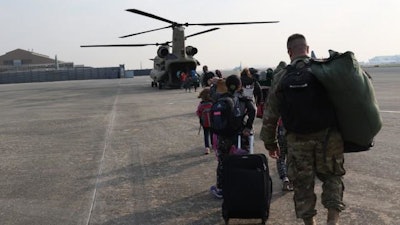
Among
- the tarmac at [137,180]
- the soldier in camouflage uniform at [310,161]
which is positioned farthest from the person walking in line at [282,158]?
the soldier in camouflage uniform at [310,161]

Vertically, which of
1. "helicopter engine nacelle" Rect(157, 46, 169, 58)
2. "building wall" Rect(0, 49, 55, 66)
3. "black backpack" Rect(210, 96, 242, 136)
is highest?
"building wall" Rect(0, 49, 55, 66)

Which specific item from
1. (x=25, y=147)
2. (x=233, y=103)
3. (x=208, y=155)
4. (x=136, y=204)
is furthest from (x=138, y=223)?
(x=25, y=147)

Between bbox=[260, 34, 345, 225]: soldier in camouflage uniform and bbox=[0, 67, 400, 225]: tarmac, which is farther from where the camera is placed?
bbox=[0, 67, 400, 225]: tarmac

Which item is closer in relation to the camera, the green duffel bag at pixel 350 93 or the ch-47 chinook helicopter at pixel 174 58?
the green duffel bag at pixel 350 93

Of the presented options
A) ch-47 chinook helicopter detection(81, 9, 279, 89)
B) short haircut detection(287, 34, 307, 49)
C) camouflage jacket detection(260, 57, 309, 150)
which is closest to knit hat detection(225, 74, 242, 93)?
camouflage jacket detection(260, 57, 309, 150)

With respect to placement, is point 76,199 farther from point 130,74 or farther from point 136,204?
point 130,74

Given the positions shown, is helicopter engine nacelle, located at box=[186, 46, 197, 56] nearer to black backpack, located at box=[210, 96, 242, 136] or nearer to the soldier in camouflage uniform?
black backpack, located at box=[210, 96, 242, 136]

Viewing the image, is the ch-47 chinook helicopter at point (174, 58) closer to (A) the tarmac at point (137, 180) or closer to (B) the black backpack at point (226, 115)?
(A) the tarmac at point (137, 180)

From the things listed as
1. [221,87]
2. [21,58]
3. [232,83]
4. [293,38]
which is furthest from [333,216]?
[21,58]

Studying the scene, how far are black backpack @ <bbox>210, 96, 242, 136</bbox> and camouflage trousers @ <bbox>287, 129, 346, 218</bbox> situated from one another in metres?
1.16

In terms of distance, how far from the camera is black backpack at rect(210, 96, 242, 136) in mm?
5180

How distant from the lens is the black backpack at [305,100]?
3875 mm

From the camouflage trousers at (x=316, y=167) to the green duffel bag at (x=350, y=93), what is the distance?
20 centimetres

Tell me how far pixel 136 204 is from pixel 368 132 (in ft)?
10.0
